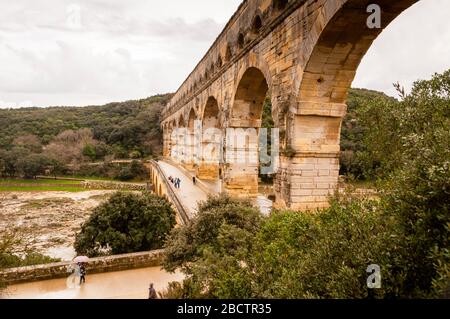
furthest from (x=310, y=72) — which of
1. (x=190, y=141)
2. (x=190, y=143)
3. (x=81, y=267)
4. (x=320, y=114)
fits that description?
(x=190, y=143)

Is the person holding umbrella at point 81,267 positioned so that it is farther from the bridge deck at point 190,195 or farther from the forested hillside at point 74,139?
the forested hillside at point 74,139

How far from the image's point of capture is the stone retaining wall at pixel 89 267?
834 cm

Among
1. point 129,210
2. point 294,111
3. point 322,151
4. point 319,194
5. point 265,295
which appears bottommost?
point 129,210

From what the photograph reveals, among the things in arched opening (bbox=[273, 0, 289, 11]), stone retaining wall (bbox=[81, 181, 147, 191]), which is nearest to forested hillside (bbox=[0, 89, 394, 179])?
stone retaining wall (bbox=[81, 181, 147, 191])

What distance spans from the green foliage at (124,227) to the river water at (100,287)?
8.82 feet

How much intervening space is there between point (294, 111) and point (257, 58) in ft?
9.59

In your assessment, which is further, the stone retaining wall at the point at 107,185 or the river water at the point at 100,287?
the stone retaining wall at the point at 107,185

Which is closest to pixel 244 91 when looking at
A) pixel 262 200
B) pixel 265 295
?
pixel 262 200

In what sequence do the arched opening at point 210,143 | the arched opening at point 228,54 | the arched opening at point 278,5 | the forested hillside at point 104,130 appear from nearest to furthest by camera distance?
the arched opening at point 278,5 → the arched opening at point 228,54 → the arched opening at point 210,143 → the forested hillside at point 104,130

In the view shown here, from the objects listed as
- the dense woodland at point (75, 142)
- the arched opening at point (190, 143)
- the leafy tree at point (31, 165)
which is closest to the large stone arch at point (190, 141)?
the arched opening at point (190, 143)

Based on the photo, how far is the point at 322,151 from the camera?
22.7 feet

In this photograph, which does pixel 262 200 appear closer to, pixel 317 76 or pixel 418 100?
pixel 317 76

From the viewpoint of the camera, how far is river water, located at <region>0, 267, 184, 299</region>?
7.87 m

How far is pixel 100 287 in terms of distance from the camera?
8.41 meters
